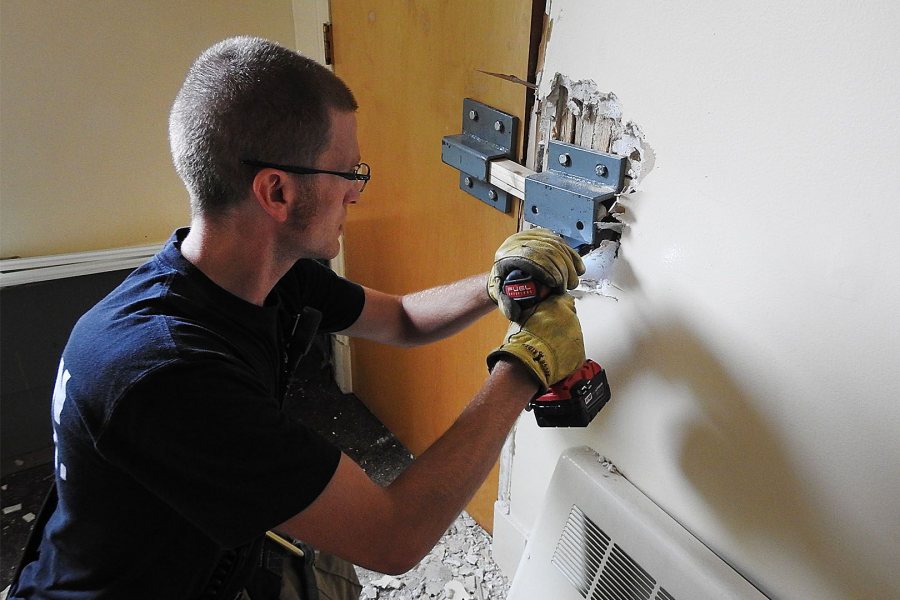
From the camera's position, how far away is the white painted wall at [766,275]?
2.19ft

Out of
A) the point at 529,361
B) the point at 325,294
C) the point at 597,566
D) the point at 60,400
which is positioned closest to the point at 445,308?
the point at 325,294

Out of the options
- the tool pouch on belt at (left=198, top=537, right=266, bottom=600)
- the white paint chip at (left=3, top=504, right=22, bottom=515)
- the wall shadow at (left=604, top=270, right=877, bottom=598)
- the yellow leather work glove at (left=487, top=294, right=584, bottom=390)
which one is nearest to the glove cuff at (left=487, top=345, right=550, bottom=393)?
the yellow leather work glove at (left=487, top=294, right=584, bottom=390)

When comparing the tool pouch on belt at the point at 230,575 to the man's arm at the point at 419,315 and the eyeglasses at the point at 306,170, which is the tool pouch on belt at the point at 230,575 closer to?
the man's arm at the point at 419,315

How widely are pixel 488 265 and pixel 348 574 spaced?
766 millimetres

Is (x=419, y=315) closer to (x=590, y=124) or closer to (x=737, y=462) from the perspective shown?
(x=590, y=124)

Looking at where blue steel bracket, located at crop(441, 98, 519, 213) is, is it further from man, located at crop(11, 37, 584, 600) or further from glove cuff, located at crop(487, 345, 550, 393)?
glove cuff, located at crop(487, 345, 550, 393)

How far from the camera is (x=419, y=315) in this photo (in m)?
1.29

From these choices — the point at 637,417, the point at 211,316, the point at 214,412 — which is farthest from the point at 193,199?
the point at 637,417

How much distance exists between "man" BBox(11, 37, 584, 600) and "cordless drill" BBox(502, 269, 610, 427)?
25 mm

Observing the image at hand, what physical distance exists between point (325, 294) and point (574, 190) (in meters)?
0.57

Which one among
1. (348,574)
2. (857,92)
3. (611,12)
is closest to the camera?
(857,92)

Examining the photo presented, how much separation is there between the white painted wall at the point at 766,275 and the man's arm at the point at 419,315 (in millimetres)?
298

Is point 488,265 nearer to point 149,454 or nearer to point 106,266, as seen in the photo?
point 149,454

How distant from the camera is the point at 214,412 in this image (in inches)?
29.3
